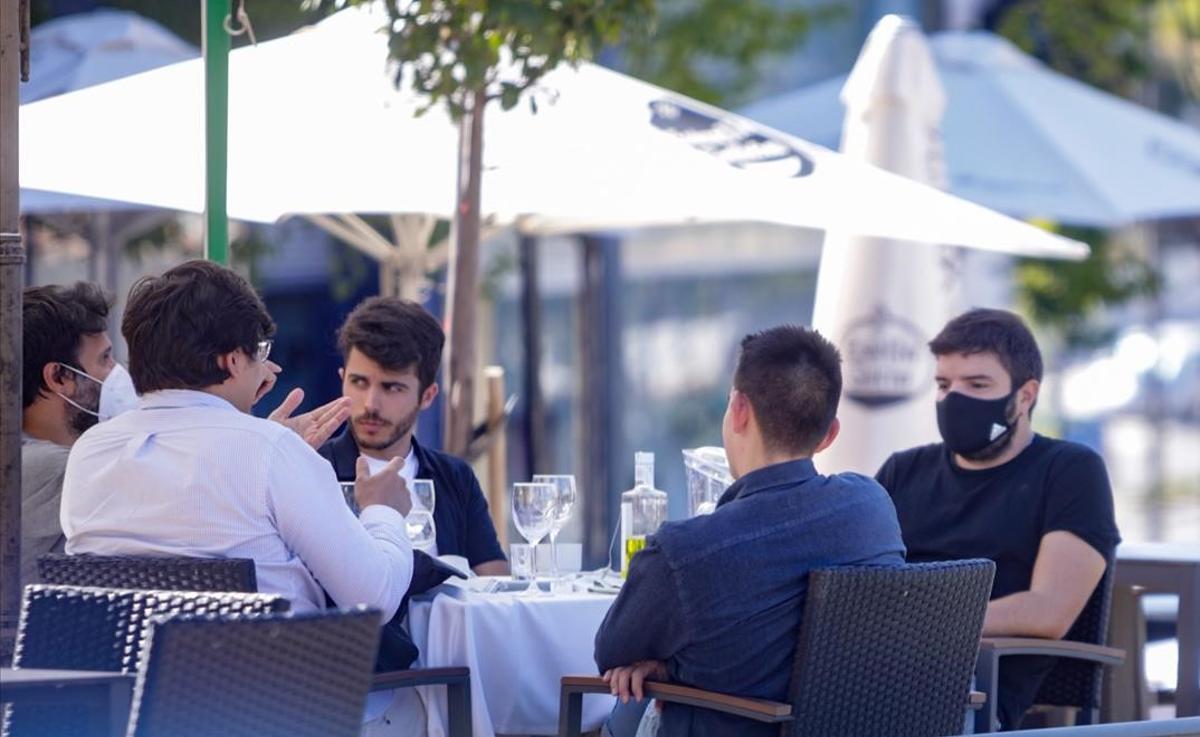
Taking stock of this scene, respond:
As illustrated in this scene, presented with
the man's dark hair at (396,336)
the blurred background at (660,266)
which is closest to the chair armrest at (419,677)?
the man's dark hair at (396,336)

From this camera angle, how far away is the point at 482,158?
5.94 m

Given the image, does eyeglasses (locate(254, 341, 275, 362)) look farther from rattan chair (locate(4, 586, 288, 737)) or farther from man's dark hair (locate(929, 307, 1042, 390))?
man's dark hair (locate(929, 307, 1042, 390))

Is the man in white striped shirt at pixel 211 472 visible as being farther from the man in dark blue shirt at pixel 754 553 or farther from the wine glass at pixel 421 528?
the wine glass at pixel 421 528

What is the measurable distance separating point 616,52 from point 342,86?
4720 millimetres

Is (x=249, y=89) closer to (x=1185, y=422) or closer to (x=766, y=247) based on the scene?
(x=766, y=247)

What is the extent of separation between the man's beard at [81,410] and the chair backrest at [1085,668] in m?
2.55

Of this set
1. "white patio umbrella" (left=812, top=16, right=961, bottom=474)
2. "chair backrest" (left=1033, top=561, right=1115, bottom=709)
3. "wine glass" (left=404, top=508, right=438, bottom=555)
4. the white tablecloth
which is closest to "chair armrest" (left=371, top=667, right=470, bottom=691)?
the white tablecloth

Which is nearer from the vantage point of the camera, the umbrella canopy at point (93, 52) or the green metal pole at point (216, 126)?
the green metal pole at point (216, 126)

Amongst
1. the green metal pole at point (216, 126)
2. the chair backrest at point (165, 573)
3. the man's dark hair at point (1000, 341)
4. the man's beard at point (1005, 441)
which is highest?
the green metal pole at point (216, 126)

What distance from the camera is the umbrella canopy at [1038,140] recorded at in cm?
855

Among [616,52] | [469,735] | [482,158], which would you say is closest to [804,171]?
[482,158]

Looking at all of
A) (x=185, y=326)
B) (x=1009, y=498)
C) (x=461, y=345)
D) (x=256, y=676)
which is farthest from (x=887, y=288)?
(x=256, y=676)

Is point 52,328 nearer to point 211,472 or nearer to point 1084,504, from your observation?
point 211,472

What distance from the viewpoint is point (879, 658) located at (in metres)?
3.59
